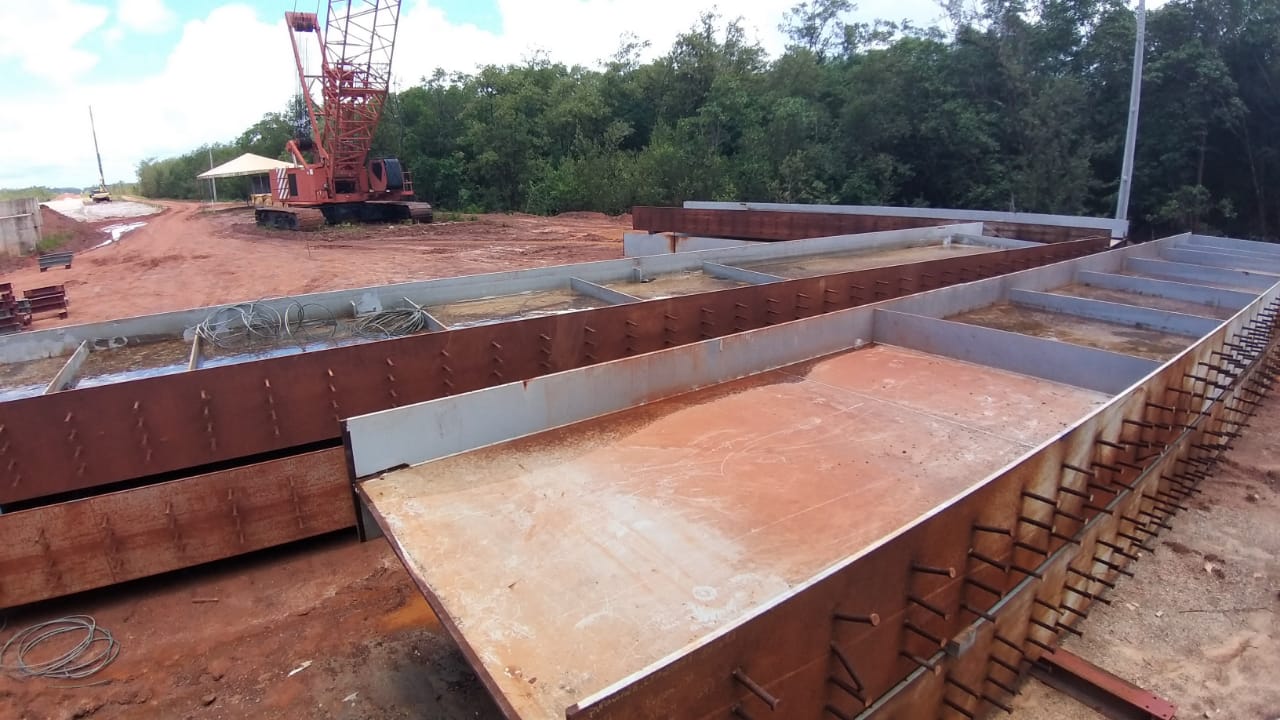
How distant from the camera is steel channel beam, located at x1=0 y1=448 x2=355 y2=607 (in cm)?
429

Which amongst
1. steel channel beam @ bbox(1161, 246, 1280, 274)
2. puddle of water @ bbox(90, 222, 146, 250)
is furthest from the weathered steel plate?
puddle of water @ bbox(90, 222, 146, 250)

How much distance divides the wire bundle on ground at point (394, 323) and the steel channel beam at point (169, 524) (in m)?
1.93

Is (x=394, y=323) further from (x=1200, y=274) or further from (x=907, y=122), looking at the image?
(x=907, y=122)

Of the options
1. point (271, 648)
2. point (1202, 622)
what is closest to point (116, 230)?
point (271, 648)

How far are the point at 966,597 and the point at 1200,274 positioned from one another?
31.1ft

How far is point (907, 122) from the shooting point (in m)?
24.0

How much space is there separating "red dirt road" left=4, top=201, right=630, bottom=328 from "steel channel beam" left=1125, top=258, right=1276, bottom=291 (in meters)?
11.3

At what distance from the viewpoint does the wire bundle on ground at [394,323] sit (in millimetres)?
6707

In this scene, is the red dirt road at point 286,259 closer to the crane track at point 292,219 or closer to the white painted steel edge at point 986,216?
the crane track at point 292,219

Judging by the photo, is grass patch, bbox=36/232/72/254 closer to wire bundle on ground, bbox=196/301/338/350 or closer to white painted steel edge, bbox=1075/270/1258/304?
wire bundle on ground, bbox=196/301/338/350

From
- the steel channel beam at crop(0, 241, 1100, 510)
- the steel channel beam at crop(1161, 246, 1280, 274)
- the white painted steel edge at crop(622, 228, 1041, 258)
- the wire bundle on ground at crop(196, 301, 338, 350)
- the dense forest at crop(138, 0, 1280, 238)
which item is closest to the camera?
the steel channel beam at crop(0, 241, 1100, 510)

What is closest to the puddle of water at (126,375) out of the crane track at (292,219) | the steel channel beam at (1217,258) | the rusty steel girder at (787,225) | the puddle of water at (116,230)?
the rusty steel girder at (787,225)

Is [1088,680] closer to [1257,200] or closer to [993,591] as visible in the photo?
[993,591]

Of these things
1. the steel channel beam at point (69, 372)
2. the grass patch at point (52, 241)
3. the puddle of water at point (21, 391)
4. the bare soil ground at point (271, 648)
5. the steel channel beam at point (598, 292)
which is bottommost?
the bare soil ground at point (271, 648)
